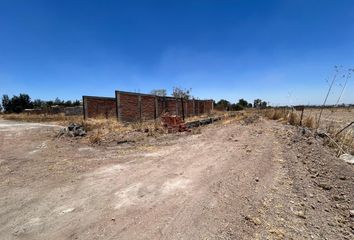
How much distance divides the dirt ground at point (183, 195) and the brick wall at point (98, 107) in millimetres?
12526

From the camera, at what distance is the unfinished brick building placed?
18.2 m

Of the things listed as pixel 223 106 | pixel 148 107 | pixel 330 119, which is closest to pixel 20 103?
pixel 223 106

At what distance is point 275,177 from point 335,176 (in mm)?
1059

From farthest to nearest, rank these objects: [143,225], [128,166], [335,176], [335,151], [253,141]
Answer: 1. [253,141]
2. [335,151]
3. [128,166]
4. [335,176]
5. [143,225]

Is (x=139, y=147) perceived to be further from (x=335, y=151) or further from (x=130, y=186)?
(x=335, y=151)

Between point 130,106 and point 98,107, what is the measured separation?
3833 millimetres

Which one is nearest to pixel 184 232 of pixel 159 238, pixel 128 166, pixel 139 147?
pixel 159 238

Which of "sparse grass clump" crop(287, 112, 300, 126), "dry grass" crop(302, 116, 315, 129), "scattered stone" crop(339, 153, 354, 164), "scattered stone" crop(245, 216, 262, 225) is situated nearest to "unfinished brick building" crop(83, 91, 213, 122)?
"sparse grass clump" crop(287, 112, 300, 126)

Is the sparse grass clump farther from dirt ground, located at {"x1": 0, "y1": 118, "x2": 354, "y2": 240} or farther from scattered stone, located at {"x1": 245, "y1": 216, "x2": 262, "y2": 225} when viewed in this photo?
scattered stone, located at {"x1": 245, "y1": 216, "x2": 262, "y2": 225}

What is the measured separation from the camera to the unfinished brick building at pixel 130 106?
18.2 m

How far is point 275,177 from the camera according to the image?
5223mm

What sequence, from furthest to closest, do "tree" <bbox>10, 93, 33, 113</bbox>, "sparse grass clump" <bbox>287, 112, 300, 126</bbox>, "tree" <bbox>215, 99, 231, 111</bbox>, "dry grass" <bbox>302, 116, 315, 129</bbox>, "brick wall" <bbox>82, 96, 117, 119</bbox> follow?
"tree" <bbox>10, 93, 33, 113</bbox>
"tree" <bbox>215, 99, 231, 111</bbox>
"brick wall" <bbox>82, 96, 117, 119</bbox>
"sparse grass clump" <bbox>287, 112, 300, 126</bbox>
"dry grass" <bbox>302, 116, 315, 129</bbox>

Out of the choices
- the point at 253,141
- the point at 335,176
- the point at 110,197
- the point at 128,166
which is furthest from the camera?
the point at 253,141

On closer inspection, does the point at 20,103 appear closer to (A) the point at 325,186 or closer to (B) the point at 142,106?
(B) the point at 142,106
